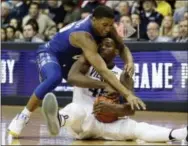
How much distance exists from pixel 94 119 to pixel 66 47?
897 millimetres

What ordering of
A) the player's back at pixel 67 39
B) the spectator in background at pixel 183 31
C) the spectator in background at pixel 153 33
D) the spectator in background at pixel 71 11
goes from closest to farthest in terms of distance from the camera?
1. the player's back at pixel 67 39
2. the spectator in background at pixel 183 31
3. the spectator in background at pixel 153 33
4. the spectator in background at pixel 71 11

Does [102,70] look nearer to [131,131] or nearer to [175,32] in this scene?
[131,131]

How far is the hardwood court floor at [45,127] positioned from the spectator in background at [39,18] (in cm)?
240

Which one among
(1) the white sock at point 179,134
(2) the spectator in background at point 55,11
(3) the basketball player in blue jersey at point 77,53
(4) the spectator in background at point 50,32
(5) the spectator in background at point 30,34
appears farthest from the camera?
(2) the spectator in background at point 55,11

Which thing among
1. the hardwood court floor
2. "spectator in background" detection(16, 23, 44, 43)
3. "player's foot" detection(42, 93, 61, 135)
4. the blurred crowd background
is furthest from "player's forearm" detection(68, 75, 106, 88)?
"spectator in background" detection(16, 23, 44, 43)

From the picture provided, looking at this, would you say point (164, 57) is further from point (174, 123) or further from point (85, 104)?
point (85, 104)

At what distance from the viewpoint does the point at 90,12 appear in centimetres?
1298

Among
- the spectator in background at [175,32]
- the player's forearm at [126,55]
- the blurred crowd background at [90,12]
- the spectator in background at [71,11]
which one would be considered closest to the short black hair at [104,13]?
the player's forearm at [126,55]

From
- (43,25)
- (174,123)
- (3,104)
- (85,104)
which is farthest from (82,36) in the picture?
(43,25)

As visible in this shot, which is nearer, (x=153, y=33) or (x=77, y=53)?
(x=77, y=53)

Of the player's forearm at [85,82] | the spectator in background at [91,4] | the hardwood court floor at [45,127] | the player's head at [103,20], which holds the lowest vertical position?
the hardwood court floor at [45,127]

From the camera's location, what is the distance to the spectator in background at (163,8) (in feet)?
41.1

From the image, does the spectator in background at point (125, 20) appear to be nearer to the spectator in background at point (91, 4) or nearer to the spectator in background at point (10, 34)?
the spectator in background at point (91, 4)

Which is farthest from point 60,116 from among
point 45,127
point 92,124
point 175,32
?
point 175,32
